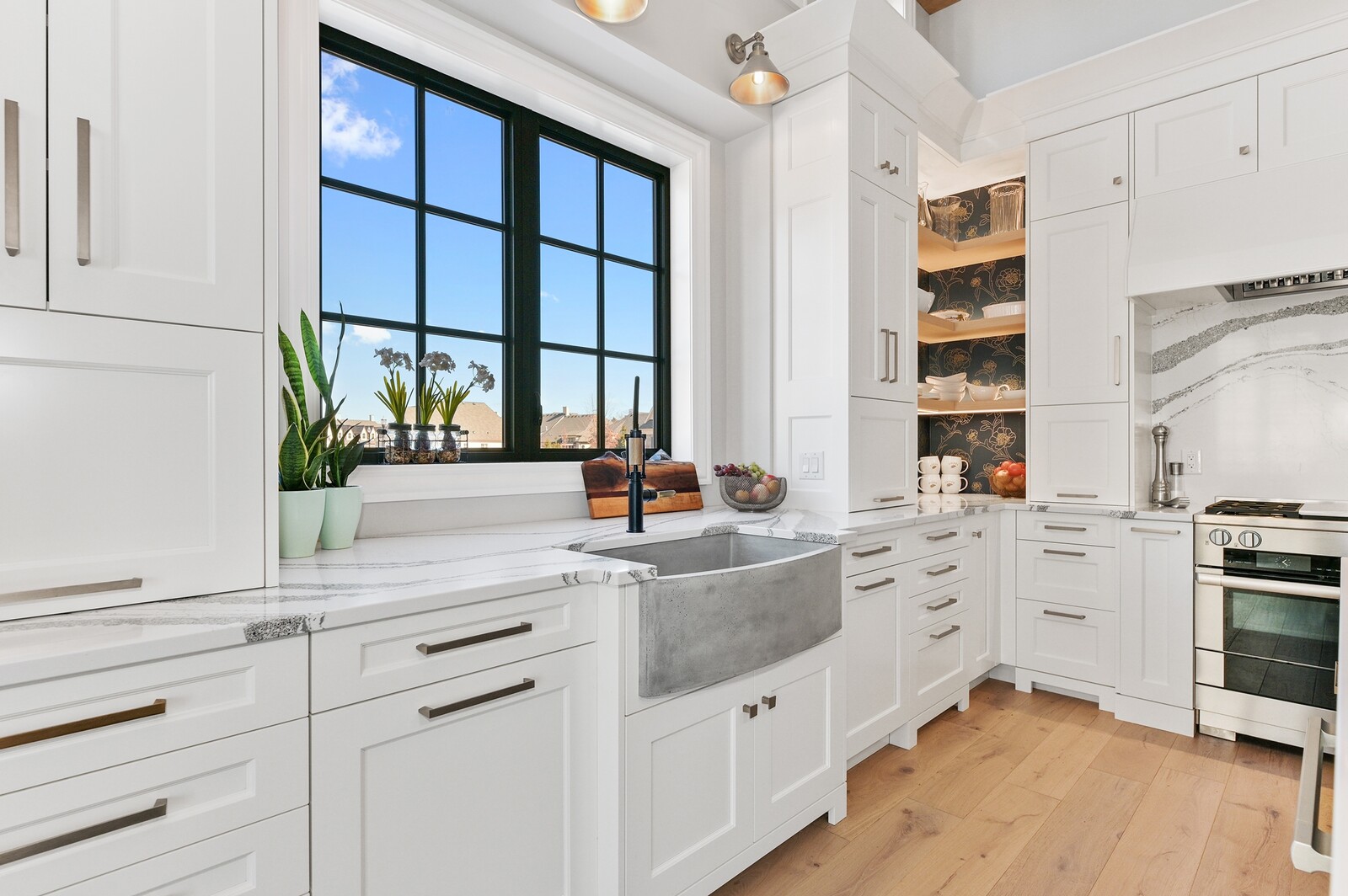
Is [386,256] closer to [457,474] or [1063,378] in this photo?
[457,474]

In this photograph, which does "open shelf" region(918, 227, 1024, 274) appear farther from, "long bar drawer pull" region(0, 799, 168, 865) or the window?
"long bar drawer pull" region(0, 799, 168, 865)

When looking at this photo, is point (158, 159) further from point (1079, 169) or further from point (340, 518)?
point (1079, 169)

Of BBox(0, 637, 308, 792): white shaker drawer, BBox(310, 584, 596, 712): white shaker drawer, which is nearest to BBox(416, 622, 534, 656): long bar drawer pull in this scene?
BBox(310, 584, 596, 712): white shaker drawer

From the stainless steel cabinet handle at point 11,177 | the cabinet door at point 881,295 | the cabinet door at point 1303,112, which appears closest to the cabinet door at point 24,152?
the stainless steel cabinet handle at point 11,177

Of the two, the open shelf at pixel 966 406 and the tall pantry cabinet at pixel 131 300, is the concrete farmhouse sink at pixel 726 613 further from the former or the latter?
the open shelf at pixel 966 406

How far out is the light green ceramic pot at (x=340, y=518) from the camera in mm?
1692

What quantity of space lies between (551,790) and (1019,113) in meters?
3.49

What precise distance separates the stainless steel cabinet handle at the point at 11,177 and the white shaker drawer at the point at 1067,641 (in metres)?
3.58

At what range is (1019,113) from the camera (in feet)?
10.6

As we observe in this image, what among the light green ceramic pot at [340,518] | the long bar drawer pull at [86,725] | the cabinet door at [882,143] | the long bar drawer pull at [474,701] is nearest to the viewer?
the long bar drawer pull at [86,725]

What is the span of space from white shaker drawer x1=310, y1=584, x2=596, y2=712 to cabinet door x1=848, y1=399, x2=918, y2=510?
148cm

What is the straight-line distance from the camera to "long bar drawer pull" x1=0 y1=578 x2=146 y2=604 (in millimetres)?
1025

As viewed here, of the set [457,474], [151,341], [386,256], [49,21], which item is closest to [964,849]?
[457,474]

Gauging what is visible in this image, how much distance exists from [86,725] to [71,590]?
0.28m
